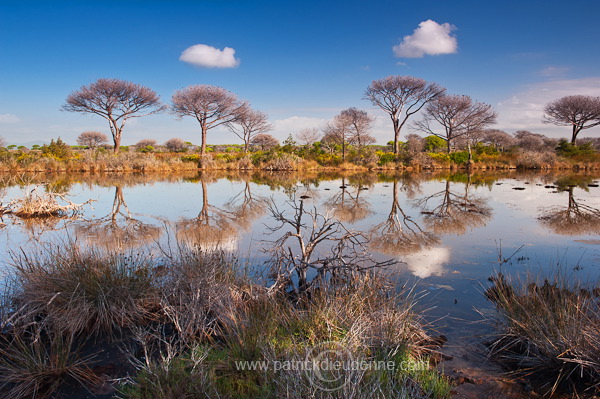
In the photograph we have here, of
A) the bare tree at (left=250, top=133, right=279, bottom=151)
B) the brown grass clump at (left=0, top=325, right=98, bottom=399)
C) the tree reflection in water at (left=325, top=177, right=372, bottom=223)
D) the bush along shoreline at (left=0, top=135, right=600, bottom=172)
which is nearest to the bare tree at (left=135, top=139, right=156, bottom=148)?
the bare tree at (left=250, top=133, right=279, bottom=151)

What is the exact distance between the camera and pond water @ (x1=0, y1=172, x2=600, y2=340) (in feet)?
16.5

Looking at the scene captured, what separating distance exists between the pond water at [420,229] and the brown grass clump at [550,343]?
0.43 meters

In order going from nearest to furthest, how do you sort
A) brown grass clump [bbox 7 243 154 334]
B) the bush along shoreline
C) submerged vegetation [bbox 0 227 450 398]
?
submerged vegetation [bbox 0 227 450 398]
brown grass clump [bbox 7 243 154 334]
the bush along shoreline

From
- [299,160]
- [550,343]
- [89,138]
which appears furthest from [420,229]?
[89,138]

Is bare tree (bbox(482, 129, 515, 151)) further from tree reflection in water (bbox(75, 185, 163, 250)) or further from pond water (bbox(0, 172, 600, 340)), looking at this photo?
tree reflection in water (bbox(75, 185, 163, 250))

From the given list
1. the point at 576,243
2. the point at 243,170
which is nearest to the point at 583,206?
the point at 576,243

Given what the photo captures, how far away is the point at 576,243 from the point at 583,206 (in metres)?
5.43

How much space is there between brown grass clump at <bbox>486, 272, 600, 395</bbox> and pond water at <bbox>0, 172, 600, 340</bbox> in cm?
43

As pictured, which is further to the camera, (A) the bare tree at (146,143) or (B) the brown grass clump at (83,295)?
(A) the bare tree at (146,143)

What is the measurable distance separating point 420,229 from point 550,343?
5435 mm

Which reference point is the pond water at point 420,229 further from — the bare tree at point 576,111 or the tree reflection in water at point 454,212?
the bare tree at point 576,111

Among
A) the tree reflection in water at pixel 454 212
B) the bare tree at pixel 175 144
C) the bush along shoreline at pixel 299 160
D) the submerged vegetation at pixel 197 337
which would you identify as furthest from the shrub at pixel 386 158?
the bare tree at pixel 175 144

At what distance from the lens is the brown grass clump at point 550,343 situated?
103 inches

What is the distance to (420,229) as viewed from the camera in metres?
8.12
